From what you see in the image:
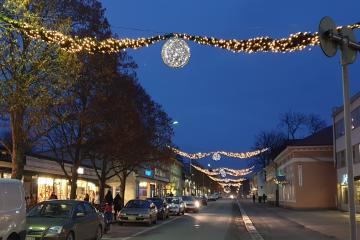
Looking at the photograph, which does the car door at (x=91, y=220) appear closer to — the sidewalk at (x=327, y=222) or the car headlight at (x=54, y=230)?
the car headlight at (x=54, y=230)

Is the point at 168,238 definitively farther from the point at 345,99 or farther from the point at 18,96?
the point at 345,99

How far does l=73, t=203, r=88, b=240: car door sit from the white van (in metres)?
3.31

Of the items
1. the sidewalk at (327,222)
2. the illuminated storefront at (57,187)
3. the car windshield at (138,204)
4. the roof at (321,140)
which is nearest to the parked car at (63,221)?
the sidewalk at (327,222)

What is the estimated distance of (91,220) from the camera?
1784cm

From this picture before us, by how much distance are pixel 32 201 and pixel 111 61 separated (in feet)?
36.1

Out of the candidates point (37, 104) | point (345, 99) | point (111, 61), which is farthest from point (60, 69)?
point (345, 99)

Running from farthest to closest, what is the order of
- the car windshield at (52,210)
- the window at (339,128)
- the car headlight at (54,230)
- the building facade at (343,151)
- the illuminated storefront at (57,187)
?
the window at (339,128) → the building facade at (343,151) → the illuminated storefront at (57,187) → the car windshield at (52,210) → the car headlight at (54,230)

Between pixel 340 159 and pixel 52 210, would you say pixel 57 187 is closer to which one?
pixel 52 210

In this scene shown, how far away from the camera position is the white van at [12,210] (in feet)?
40.0

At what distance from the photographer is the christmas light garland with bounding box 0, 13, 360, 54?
1279 centimetres

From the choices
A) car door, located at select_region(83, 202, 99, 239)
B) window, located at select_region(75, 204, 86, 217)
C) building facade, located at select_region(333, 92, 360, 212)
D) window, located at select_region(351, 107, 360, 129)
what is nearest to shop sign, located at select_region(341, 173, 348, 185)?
building facade, located at select_region(333, 92, 360, 212)

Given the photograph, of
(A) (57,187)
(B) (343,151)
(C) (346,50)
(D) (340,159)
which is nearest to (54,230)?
(C) (346,50)

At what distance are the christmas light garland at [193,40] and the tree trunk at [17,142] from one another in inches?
274

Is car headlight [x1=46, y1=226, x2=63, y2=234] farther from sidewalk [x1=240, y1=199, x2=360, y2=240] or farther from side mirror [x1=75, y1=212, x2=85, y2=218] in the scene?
sidewalk [x1=240, y1=199, x2=360, y2=240]
